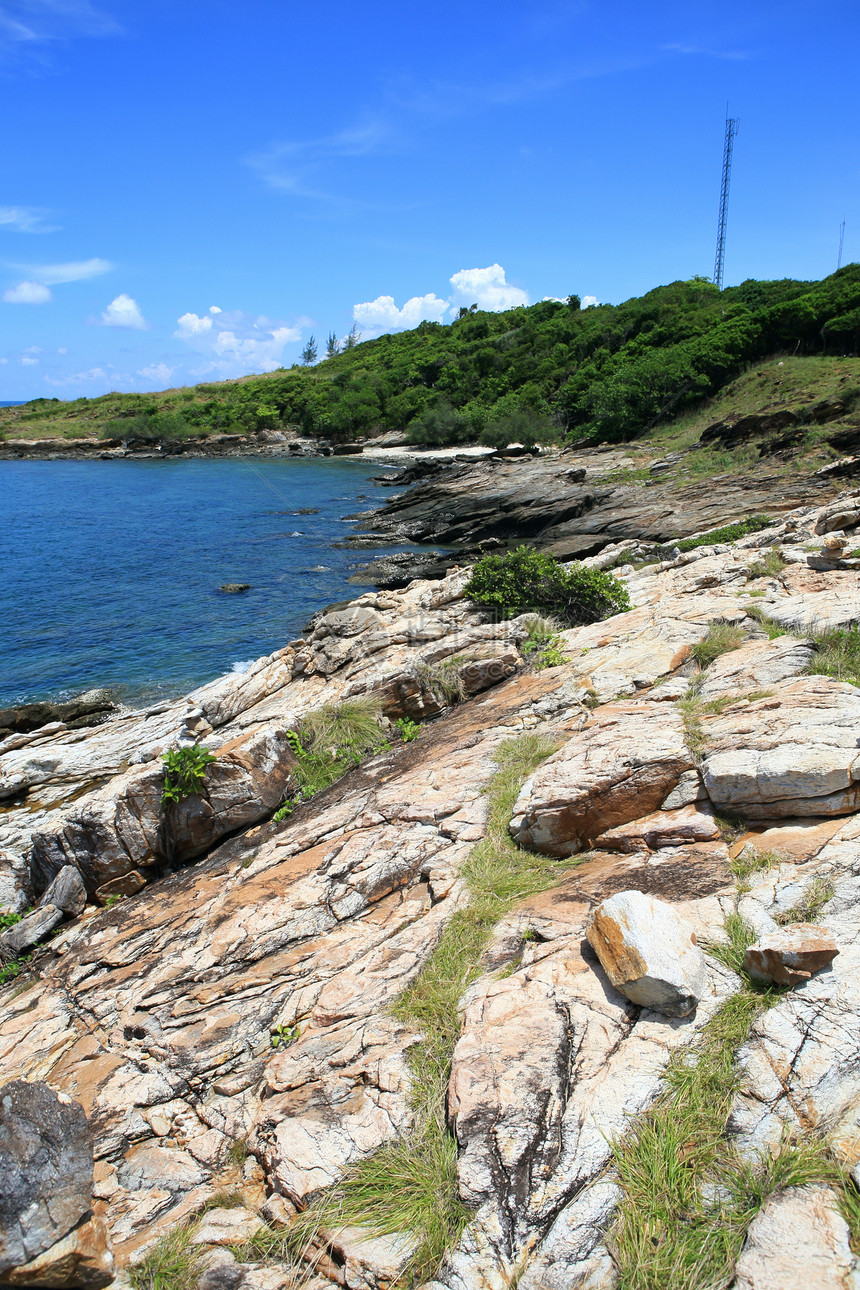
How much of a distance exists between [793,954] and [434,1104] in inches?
87.5

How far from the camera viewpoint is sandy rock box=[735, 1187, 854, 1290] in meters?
2.68

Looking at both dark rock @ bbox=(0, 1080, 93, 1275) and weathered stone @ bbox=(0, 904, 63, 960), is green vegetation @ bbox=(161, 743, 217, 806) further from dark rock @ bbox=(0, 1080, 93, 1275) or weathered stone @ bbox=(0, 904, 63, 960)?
dark rock @ bbox=(0, 1080, 93, 1275)

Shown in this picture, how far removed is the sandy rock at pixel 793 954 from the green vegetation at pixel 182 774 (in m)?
6.54

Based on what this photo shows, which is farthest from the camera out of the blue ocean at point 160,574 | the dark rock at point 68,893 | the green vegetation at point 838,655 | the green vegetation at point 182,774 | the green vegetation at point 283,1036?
the blue ocean at point 160,574

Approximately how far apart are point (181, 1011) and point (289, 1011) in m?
1.06

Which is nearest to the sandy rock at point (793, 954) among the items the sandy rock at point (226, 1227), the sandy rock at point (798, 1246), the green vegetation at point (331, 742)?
the sandy rock at point (798, 1246)

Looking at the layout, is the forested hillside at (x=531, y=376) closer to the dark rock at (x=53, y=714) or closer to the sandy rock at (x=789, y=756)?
the dark rock at (x=53, y=714)

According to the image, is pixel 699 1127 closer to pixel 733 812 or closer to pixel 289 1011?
pixel 733 812

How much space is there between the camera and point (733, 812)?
548 centimetres

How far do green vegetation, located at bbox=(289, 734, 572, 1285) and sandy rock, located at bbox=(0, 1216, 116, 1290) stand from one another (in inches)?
39.0

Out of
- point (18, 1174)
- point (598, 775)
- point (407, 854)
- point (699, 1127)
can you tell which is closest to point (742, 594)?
point (598, 775)

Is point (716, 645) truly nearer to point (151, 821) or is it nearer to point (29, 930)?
point (151, 821)

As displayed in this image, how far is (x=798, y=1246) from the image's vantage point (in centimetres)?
281

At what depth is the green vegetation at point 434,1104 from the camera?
3.41 meters
